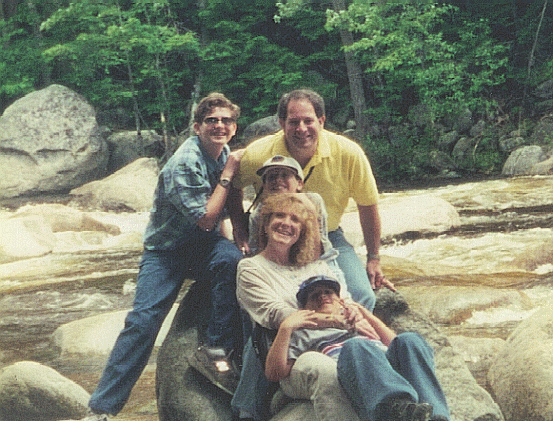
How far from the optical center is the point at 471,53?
18.7 metres

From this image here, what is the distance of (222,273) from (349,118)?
17.5 meters

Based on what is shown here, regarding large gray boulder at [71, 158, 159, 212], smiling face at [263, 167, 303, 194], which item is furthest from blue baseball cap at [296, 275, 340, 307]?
large gray boulder at [71, 158, 159, 212]

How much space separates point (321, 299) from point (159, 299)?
3.87ft

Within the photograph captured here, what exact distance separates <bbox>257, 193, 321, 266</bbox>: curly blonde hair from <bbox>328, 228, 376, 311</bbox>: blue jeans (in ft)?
1.58

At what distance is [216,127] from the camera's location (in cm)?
370

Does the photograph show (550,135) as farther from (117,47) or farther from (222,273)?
(222,273)

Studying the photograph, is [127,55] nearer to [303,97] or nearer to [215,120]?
[215,120]

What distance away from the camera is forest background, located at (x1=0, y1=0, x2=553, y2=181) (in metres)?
18.0

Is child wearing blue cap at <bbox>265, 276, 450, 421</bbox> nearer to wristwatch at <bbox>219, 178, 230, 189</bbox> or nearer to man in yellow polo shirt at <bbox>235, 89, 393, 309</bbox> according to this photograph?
man in yellow polo shirt at <bbox>235, 89, 393, 309</bbox>

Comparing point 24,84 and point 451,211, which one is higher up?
point 24,84

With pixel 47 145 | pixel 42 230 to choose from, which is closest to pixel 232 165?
pixel 42 230

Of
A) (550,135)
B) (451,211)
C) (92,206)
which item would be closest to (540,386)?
(451,211)

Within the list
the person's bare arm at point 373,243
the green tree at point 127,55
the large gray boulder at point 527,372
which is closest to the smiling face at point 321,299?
the person's bare arm at point 373,243

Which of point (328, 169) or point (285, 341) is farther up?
point (328, 169)
